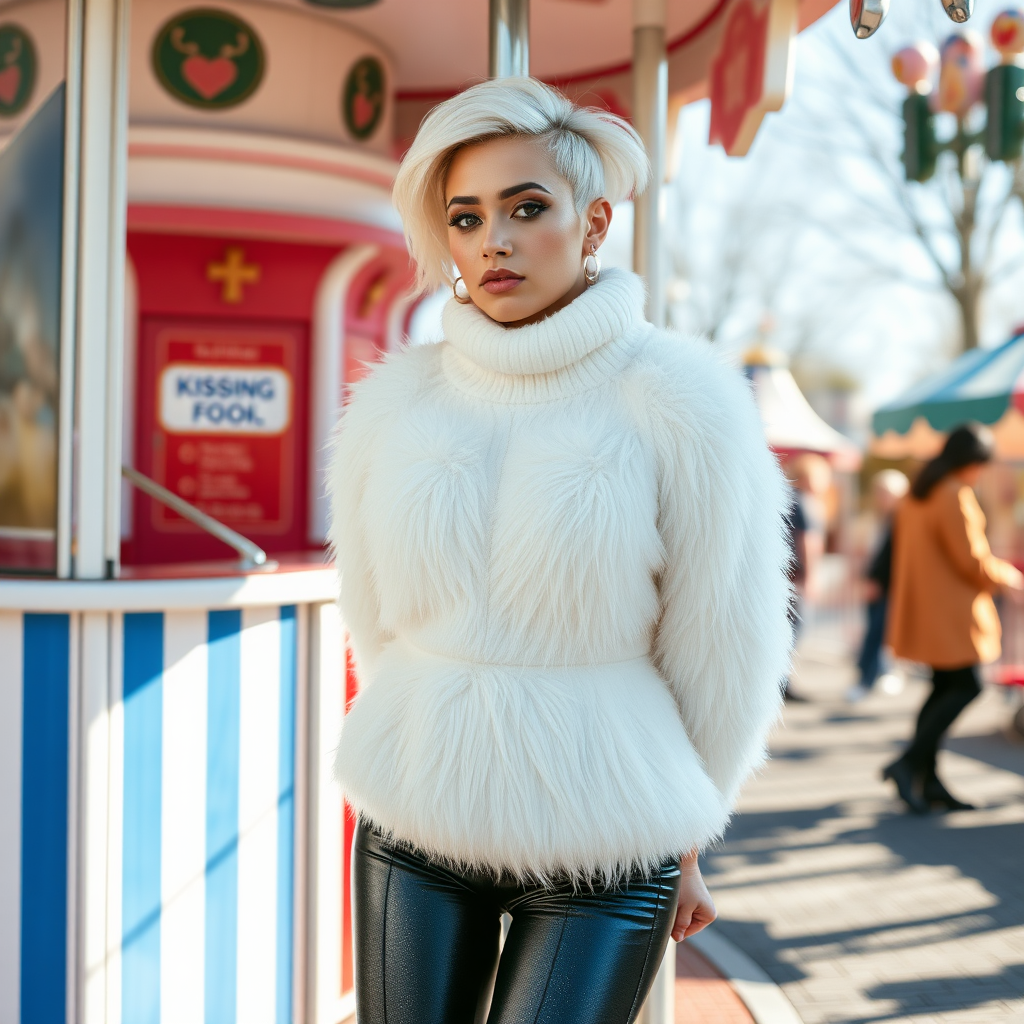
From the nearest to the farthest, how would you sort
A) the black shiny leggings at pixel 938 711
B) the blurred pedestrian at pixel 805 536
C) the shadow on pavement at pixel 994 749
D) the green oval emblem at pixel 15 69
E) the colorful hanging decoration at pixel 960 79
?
the green oval emblem at pixel 15 69
the colorful hanging decoration at pixel 960 79
the black shiny leggings at pixel 938 711
the shadow on pavement at pixel 994 749
the blurred pedestrian at pixel 805 536

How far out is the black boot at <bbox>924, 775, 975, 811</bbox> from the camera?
217 inches

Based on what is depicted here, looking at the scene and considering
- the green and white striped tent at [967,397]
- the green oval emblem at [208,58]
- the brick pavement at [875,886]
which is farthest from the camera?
the green and white striped tent at [967,397]

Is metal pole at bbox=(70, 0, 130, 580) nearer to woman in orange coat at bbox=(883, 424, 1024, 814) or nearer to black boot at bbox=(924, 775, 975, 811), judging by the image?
woman in orange coat at bbox=(883, 424, 1024, 814)

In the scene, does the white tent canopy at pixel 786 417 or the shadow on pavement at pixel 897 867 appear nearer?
the shadow on pavement at pixel 897 867

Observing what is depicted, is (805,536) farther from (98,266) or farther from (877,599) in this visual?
(98,266)

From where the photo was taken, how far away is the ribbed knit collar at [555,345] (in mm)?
1580

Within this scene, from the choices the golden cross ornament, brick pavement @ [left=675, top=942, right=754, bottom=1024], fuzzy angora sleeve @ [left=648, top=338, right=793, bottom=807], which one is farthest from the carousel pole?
brick pavement @ [left=675, top=942, right=754, bottom=1024]

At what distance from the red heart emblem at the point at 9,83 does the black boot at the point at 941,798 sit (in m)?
4.99

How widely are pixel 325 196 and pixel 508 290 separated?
8.38ft

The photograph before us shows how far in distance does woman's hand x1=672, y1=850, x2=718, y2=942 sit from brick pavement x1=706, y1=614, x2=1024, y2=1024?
189 cm

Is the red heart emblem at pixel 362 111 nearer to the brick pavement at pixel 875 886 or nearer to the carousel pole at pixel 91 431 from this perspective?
the carousel pole at pixel 91 431

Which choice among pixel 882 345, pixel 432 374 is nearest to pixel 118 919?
pixel 432 374

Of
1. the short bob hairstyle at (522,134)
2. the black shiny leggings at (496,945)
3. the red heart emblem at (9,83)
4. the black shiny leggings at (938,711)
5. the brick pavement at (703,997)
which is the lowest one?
the brick pavement at (703,997)

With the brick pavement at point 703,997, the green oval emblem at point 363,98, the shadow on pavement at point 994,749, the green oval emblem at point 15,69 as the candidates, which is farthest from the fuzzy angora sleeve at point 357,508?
the shadow on pavement at point 994,749
